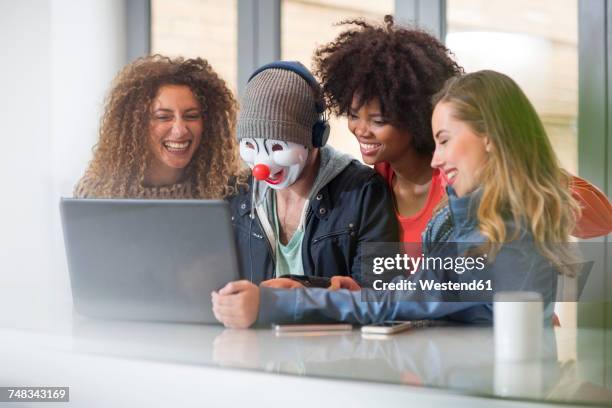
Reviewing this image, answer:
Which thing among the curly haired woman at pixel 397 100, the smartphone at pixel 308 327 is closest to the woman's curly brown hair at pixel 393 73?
the curly haired woman at pixel 397 100

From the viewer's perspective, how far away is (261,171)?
4.58ft

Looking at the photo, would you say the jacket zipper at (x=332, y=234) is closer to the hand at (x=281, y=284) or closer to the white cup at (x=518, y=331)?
the hand at (x=281, y=284)

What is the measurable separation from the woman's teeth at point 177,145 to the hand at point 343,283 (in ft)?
1.20

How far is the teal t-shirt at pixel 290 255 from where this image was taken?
1.46m

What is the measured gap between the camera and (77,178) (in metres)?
1.69

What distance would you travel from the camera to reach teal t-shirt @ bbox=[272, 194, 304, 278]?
1457 mm

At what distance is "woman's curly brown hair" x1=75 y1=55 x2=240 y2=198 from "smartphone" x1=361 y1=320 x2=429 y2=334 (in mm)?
441

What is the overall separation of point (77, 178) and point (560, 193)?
91 cm

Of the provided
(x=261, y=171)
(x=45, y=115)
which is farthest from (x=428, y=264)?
(x=45, y=115)

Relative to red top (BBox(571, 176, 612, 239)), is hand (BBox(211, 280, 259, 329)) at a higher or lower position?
lower

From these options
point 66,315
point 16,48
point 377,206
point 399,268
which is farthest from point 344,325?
point 16,48

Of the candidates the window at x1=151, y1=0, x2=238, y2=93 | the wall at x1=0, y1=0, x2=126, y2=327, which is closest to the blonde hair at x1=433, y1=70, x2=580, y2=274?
the window at x1=151, y1=0, x2=238, y2=93

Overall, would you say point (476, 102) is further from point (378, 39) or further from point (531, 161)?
point (378, 39)

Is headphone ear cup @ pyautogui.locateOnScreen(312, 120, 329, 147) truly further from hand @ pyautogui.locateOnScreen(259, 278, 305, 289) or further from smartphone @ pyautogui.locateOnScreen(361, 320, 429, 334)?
smartphone @ pyautogui.locateOnScreen(361, 320, 429, 334)
